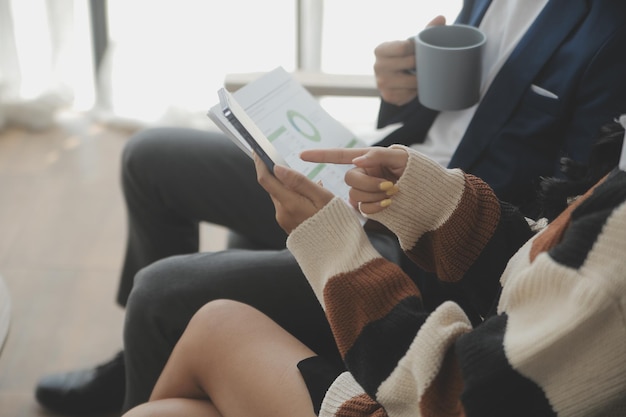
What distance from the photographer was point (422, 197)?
0.90 meters

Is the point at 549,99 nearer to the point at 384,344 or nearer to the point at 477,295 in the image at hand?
the point at 477,295

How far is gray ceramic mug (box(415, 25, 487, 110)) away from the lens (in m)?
1.10

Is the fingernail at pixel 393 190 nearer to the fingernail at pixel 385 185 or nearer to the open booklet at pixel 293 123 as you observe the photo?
the fingernail at pixel 385 185

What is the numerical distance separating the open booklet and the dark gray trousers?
0.13 meters

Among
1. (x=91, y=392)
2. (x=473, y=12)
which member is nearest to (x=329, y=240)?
(x=473, y=12)

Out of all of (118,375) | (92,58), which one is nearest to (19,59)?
(92,58)

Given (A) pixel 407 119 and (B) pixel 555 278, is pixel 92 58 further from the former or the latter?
(B) pixel 555 278

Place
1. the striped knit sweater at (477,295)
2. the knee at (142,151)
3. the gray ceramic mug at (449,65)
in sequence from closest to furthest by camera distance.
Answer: the striped knit sweater at (477,295) < the gray ceramic mug at (449,65) < the knee at (142,151)

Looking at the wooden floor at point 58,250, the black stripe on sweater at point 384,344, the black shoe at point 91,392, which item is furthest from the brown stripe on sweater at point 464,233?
the wooden floor at point 58,250

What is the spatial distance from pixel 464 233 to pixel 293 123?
0.32m

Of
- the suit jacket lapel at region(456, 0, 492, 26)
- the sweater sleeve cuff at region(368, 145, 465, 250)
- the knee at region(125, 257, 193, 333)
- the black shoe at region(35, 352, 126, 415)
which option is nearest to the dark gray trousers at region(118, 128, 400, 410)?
the knee at region(125, 257, 193, 333)

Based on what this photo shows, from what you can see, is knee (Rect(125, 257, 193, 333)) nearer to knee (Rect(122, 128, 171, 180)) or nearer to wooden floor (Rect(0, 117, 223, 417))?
knee (Rect(122, 128, 171, 180))

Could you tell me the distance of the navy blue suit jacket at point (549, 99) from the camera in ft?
3.31

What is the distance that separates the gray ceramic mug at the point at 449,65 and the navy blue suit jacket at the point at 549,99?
31 mm
